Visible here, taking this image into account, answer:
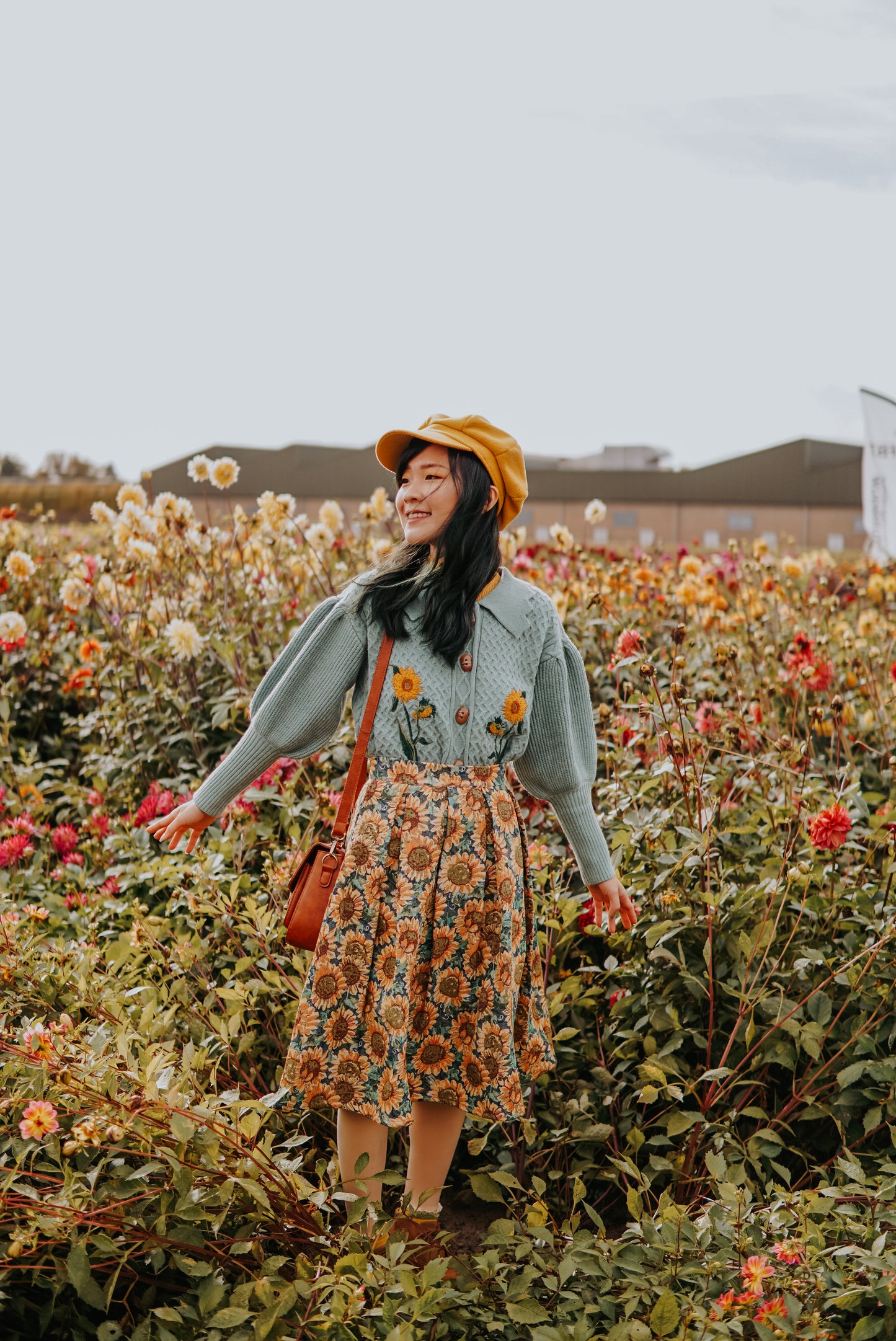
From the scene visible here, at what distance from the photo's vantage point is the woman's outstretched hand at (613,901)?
2.00 metres

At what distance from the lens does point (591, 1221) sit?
2.17 m

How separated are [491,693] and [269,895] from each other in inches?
39.1

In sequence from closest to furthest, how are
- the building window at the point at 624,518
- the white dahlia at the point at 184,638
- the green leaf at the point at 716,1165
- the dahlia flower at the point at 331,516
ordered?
the green leaf at the point at 716,1165 < the white dahlia at the point at 184,638 < the dahlia flower at the point at 331,516 < the building window at the point at 624,518

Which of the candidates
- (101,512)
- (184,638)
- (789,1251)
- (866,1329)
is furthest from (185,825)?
(101,512)

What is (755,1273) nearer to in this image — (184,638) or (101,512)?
(184,638)

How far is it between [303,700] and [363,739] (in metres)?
0.13

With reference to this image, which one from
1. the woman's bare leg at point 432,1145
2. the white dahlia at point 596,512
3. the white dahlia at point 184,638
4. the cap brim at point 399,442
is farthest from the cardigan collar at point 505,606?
the white dahlia at point 596,512

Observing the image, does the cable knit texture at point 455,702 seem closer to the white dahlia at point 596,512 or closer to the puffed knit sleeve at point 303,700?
the puffed knit sleeve at point 303,700

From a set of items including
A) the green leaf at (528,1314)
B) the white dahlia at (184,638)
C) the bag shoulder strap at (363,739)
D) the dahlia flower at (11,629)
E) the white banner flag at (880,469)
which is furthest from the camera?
the white banner flag at (880,469)

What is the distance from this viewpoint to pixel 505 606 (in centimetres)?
190

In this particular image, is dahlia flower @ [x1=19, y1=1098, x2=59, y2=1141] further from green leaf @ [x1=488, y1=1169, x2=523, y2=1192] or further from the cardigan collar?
the cardigan collar

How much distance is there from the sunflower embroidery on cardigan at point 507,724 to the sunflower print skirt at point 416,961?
5 centimetres

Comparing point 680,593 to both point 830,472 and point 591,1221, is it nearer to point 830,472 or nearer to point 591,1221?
point 591,1221

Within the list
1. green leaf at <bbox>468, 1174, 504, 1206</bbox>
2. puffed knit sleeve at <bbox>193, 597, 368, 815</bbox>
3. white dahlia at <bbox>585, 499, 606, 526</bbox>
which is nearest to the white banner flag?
white dahlia at <bbox>585, 499, 606, 526</bbox>
